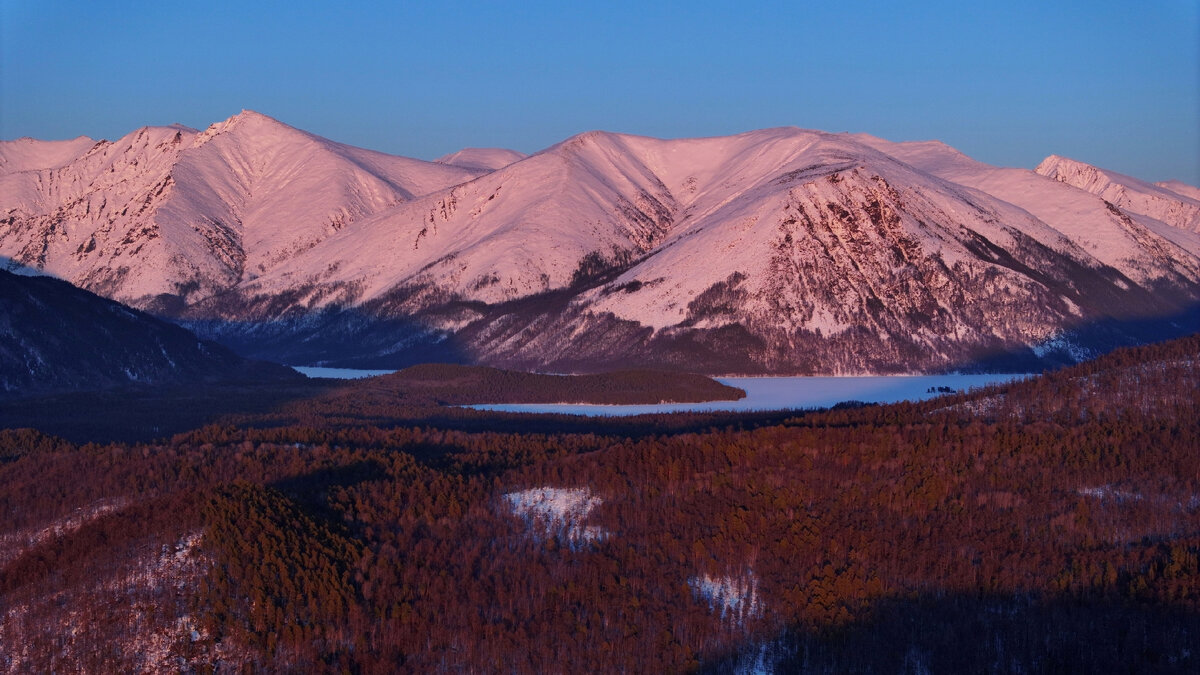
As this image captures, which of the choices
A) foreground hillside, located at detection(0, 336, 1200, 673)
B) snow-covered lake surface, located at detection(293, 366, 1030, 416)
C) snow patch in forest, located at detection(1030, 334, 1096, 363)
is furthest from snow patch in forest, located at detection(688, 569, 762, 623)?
snow patch in forest, located at detection(1030, 334, 1096, 363)

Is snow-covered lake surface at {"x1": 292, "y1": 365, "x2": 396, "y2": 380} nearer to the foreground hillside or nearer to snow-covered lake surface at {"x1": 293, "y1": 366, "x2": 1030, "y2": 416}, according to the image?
snow-covered lake surface at {"x1": 293, "y1": 366, "x2": 1030, "y2": 416}

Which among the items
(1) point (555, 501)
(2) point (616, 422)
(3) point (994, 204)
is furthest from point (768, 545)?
(3) point (994, 204)

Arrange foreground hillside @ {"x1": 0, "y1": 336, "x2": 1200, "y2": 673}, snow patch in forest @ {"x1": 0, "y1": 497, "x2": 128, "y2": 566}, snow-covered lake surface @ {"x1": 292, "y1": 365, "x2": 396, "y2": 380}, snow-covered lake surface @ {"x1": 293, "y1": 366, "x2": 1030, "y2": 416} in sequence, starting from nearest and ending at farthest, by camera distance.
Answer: foreground hillside @ {"x1": 0, "y1": 336, "x2": 1200, "y2": 673} → snow patch in forest @ {"x1": 0, "y1": 497, "x2": 128, "y2": 566} → snow-covered lake surface @ {"x1": 293, "y1": 366, "x2": 1030, "y2": 416} → snow-covered lake surface @ {"x1": 292, "y1": 365, "x2": 396, "y2": 380}

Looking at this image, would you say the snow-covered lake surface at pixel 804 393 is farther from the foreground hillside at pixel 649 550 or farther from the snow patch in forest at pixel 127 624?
the snow patch in forest at pixel 127 624

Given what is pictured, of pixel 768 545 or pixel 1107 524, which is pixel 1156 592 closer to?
pixel 1107 524

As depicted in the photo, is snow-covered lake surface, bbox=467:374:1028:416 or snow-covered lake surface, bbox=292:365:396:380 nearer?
snow-covered lake surface, bbox=467:374:1028:416

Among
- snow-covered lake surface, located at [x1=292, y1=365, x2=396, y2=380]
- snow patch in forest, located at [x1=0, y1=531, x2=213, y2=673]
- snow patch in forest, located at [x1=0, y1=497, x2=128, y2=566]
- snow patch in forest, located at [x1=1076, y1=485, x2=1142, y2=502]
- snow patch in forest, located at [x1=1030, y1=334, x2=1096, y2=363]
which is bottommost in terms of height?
snow patch in forest, located at [x1=0, y1=531, x2=213, y2=673]
